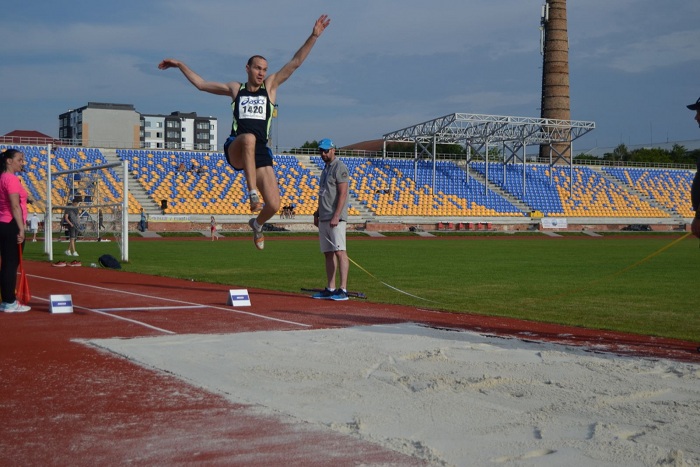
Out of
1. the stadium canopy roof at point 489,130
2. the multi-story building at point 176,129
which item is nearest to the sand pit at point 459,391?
the stadium canopy roof at point 489,130

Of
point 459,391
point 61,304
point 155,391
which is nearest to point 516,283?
point 61,304

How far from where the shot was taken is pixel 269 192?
853 cm

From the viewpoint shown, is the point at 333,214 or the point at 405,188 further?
the point at 405,188

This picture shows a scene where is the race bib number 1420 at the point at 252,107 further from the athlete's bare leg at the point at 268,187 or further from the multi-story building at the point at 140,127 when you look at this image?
the multi-story building at the point at 140,127

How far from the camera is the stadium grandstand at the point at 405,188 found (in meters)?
49.8

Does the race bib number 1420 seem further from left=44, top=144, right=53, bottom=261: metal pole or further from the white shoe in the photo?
left=44, top=144, right=53, bottom=261: metal pole

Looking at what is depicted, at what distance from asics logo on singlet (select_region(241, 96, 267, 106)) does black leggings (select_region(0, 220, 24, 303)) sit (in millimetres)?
3239

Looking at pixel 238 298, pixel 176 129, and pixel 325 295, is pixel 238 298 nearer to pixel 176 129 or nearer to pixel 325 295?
pixel 325 295

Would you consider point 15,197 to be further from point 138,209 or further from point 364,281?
point 138,209

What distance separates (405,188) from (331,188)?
1876 inches

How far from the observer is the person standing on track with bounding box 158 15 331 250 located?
8.13 meters

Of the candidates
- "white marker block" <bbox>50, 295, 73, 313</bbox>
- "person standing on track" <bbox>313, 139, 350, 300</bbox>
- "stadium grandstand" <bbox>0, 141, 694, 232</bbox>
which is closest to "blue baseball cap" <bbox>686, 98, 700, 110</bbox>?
"person standing on track" <bbox>313, 139, 350, 300</bbox>

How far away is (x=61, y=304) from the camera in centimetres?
921

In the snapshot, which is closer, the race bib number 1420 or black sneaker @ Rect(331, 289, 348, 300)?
the race bib number 1420
